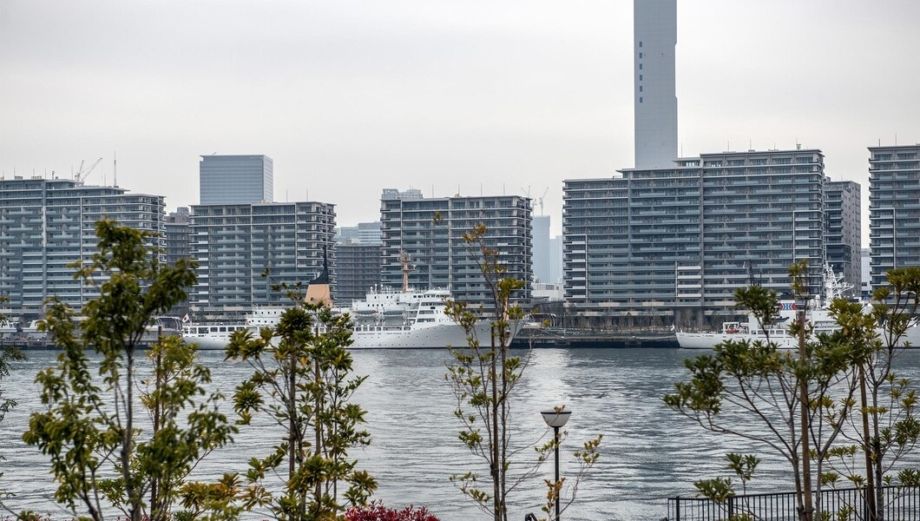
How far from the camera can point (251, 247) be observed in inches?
6969

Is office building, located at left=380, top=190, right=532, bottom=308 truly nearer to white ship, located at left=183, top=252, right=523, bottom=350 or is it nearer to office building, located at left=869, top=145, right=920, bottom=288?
white ship, located at left=183, top=252, right=523, bottom=350

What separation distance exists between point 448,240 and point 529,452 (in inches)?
5147

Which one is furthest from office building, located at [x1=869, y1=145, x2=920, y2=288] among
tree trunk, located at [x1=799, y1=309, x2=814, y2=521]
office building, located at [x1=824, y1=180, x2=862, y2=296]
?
tree trunk, located at [x1=799, y1=309, x2=814, y2=521]

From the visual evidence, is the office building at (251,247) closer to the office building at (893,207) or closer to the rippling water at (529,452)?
the office building at (893,207)

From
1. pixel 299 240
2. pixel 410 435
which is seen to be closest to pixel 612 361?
pixel 410 435

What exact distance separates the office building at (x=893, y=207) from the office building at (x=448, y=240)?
137ft

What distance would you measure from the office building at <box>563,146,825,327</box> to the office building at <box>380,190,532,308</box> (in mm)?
6695

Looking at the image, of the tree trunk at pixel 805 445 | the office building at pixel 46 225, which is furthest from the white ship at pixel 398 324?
the tree trunk at pixel 805 445

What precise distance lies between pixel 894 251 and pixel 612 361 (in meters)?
64.3

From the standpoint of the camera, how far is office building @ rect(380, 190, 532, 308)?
16762 cm

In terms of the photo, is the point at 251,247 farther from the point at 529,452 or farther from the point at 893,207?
the point at 529,452

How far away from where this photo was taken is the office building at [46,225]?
17688 centimetres

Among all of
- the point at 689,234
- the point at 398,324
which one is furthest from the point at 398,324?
the point at 689,234

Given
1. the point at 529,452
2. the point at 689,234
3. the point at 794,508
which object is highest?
the point at 689,234
